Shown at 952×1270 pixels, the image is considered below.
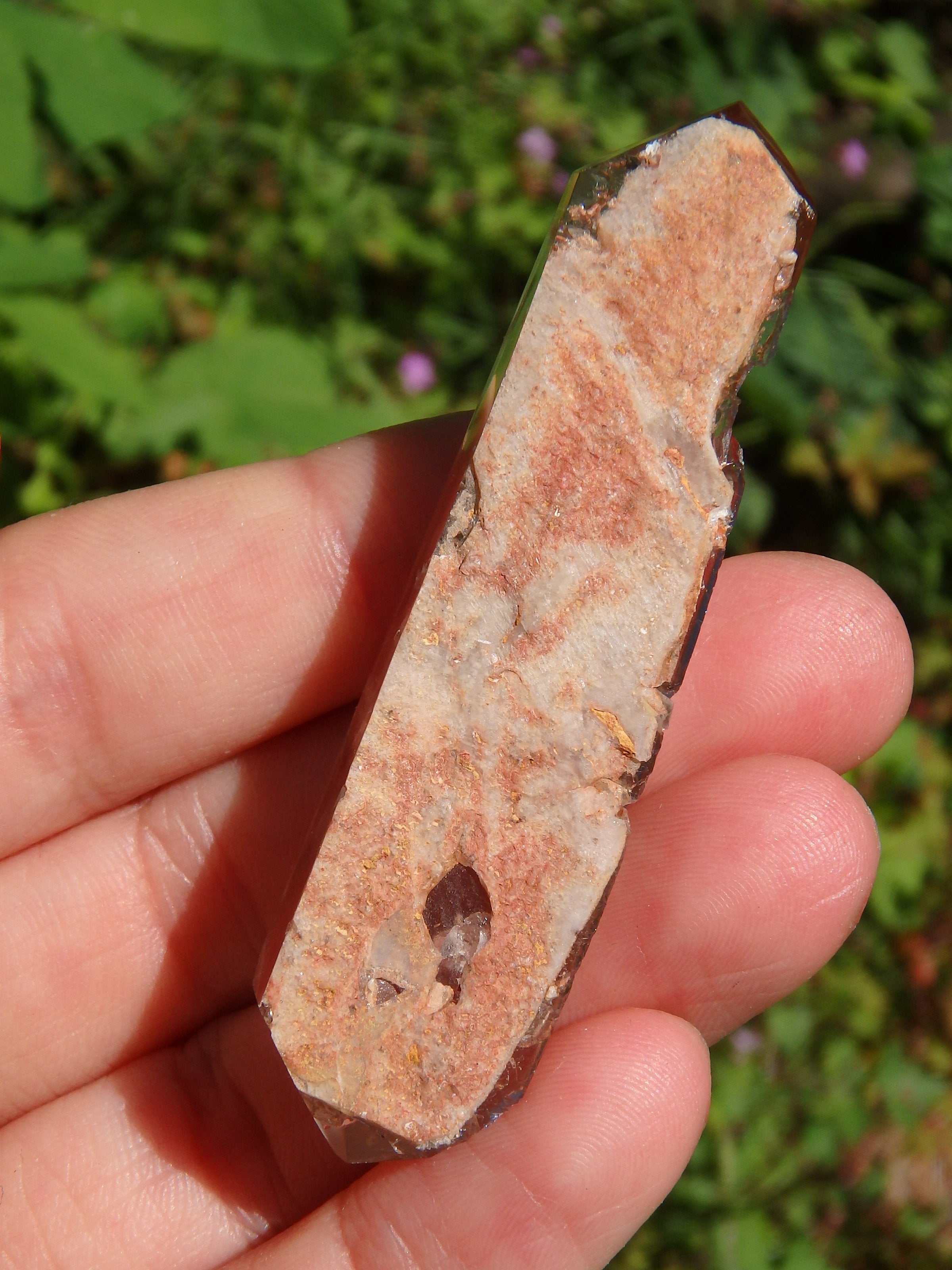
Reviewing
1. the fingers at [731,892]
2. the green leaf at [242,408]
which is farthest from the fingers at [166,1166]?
the green leaf at [242,408]

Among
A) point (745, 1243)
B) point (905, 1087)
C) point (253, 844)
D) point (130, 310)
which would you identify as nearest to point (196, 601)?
point (253, 844)

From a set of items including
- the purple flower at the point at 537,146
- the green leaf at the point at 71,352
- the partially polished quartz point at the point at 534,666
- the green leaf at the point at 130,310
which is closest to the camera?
the partially polished quartz point at the point at 534,666

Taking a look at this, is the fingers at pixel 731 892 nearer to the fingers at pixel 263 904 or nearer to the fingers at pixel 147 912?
the fingers at pixel 263 904

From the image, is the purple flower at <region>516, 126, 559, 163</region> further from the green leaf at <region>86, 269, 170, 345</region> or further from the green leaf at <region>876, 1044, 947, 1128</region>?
the green leaf at <region>876, 1044, 947, 1128</region>

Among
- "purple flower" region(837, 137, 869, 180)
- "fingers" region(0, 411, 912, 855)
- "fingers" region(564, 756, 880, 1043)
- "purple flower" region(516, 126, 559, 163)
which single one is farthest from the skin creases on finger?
"purple flower" region(837, 137, 869, 180)

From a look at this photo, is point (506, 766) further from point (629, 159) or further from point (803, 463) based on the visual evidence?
point (803, 463)

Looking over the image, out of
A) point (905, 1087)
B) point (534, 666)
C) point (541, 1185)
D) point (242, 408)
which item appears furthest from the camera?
point (905, 1087)

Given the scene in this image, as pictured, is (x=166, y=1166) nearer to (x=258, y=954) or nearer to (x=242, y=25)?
(x=258, y=954)
